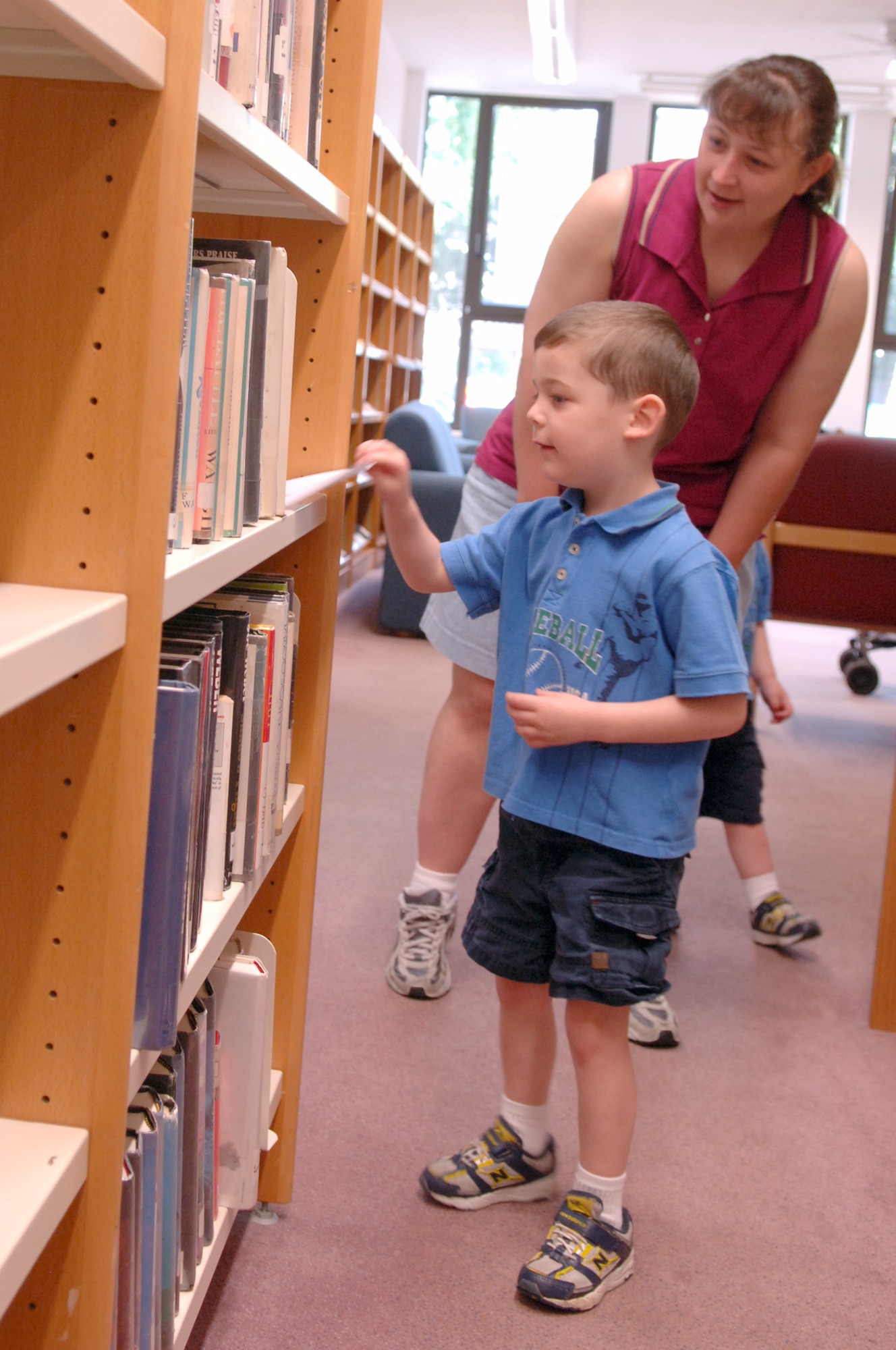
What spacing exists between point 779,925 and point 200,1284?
4.39 feet

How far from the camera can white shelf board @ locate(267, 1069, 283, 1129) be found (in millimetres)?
1255

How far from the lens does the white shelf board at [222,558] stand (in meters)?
0.74

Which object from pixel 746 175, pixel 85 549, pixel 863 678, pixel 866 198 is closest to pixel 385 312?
pixel 863 678

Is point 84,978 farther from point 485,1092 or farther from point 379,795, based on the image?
point 379,795

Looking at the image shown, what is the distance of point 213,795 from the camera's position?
37.8 inches

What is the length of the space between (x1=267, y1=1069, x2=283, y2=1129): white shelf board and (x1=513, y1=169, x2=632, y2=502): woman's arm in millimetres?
750

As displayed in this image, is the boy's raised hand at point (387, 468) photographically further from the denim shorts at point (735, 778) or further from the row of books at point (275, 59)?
the denim shorts at point (735, 778)

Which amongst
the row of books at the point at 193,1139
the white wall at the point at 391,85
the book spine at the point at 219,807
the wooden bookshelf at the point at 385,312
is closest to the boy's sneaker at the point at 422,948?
the row of books at the point at 193,1139

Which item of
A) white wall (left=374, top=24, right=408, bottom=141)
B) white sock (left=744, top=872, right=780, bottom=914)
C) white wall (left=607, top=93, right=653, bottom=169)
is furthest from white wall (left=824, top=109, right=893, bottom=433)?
white sock (left=744, top=872, right=780, bottom=914)

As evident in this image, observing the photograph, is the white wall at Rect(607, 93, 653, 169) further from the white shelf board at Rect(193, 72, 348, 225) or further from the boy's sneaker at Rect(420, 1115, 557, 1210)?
the boy's sneaker at Rect(420, 1115, 557, 1210)

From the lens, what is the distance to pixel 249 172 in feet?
3.27

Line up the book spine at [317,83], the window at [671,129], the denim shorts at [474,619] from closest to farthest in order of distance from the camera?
the book spine at [317,83], the denim shorts at [474,619], the window at [671,129]

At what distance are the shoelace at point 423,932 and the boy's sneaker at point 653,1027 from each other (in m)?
0.31

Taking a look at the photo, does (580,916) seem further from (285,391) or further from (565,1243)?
(285,391)
